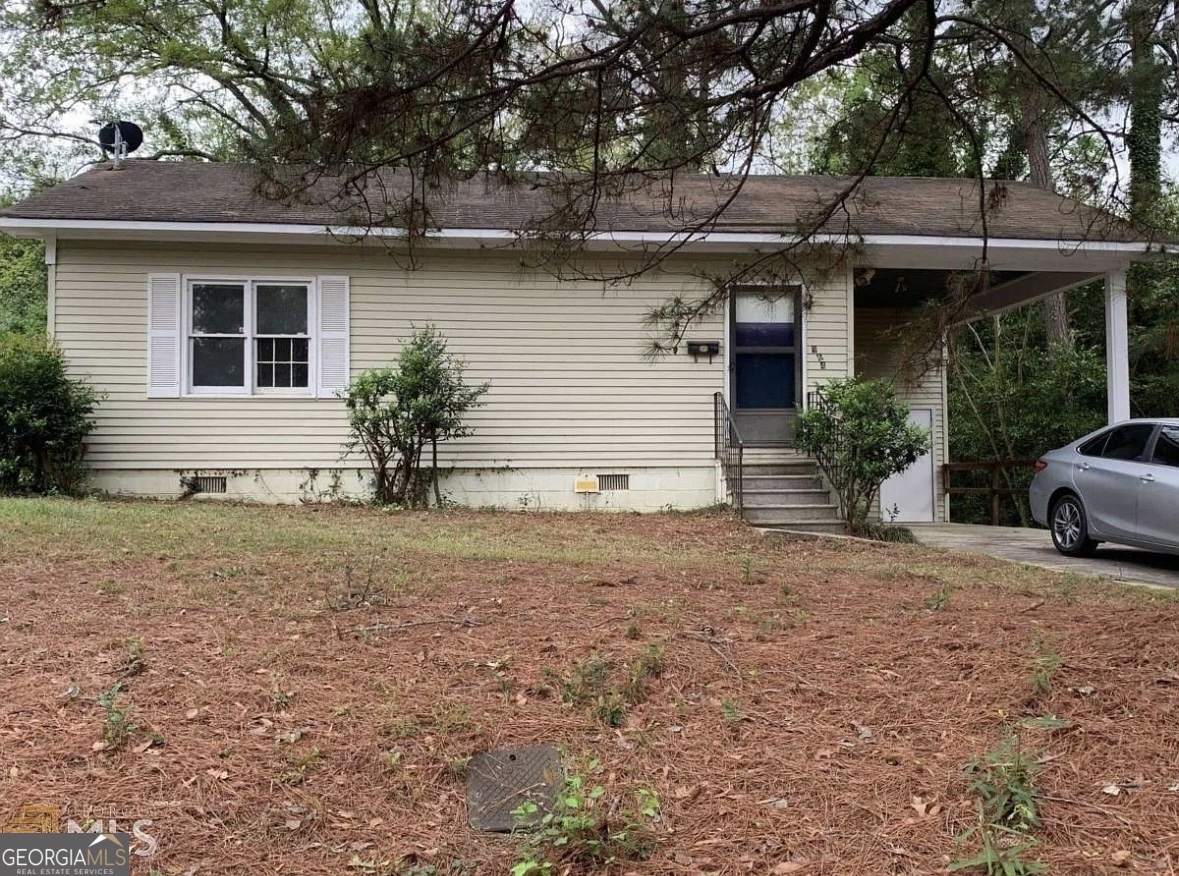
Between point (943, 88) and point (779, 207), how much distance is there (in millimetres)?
6726

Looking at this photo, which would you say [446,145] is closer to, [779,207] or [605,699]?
[605,699]

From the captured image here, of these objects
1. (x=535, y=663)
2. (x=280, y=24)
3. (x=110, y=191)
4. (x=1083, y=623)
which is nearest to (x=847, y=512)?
(x=1083, y=623)

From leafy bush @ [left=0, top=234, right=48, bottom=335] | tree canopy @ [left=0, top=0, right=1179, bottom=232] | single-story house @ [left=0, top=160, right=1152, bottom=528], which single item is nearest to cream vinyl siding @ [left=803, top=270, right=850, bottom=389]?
single-story house @ [left=0, top=160, right=1152, bottom=528]

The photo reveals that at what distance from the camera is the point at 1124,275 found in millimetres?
10938

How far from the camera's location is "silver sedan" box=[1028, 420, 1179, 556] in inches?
288

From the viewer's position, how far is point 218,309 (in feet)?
34.5

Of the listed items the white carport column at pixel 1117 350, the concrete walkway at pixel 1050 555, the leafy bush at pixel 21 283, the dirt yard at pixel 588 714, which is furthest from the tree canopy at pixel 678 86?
the leafy bush at pixel 21 283

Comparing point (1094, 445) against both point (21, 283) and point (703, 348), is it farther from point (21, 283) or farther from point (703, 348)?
point (21, 283)

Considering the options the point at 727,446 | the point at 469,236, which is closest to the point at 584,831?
the point at 469,236

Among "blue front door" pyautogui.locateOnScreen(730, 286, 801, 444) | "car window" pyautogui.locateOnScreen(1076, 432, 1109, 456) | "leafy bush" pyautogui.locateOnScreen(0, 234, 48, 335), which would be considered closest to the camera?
"car window" pyautogui.locateOnScreen(1076, 432, 1109, 456)

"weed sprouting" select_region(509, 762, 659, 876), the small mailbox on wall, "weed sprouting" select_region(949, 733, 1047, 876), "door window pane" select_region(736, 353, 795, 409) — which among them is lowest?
"weed sprouting" select_region(509, 762, 659, 876)

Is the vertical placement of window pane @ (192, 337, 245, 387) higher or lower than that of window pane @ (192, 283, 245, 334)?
lower

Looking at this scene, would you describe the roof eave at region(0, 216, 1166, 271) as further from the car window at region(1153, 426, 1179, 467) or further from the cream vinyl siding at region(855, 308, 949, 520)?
the car window at region(1153, 426, 1179, 467)

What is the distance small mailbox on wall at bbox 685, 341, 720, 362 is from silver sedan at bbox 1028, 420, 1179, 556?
394 cm
